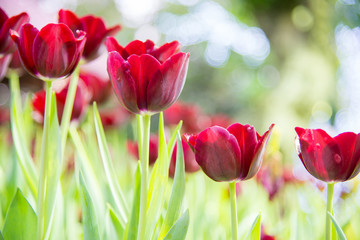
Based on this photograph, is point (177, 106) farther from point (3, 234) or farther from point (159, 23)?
point (159, 23)

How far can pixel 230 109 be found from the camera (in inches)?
250

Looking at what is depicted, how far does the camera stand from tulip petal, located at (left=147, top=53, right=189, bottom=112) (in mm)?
347

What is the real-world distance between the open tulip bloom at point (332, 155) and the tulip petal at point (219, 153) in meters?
0.07

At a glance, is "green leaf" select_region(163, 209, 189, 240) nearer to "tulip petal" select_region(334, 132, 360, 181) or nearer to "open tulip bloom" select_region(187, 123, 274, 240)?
"open tulip bloom" select_region(187, 123, 274, 240)

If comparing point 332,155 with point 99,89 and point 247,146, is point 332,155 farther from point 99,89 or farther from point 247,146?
point 99,89

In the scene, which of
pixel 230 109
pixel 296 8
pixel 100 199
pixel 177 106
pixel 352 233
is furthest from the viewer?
pixel 230 109

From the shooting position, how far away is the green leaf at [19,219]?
40cm

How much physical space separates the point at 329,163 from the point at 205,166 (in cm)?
12

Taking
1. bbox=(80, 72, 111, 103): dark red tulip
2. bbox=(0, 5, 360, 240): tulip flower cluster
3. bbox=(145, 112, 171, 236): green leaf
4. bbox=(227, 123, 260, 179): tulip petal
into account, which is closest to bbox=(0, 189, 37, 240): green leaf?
bbox=(0, 5, 360, 240): tulip flower cluster

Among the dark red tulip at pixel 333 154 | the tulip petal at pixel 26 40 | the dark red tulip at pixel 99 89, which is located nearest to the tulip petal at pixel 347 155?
Result: the dark red tulip at pixel 333 154

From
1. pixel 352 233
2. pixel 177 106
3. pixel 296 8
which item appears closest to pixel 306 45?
pixel 296 8

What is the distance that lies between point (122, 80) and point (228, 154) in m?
0.12

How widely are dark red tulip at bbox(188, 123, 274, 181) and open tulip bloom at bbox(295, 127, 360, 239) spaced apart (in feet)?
0.16

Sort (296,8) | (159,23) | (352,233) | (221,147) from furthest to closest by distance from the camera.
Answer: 1. (159,23)
2. (296,8)
3. (352,233)
4. (221,147)
